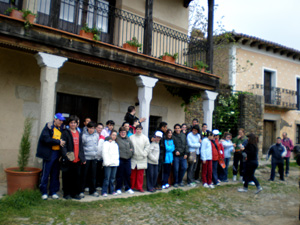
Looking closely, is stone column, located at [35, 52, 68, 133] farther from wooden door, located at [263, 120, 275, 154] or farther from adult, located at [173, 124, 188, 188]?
wooden door, located at [263, 120, 275, 154]

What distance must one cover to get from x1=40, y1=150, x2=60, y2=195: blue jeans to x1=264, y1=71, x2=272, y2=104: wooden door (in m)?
14.9

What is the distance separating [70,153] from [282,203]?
5.17m

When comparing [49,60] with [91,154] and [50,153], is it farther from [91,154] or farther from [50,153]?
[91,154]

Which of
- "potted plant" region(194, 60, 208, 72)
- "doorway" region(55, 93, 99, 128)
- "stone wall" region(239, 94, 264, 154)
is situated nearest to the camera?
"doorway" region(55, 93, 99, 128)

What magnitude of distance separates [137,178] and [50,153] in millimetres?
2263

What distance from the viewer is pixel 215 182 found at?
795 cm

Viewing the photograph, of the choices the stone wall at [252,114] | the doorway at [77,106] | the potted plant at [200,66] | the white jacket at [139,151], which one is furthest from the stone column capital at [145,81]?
the stone wall at [252,114]

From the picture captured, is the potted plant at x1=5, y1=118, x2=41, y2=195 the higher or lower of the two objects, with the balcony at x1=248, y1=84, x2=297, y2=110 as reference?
lower

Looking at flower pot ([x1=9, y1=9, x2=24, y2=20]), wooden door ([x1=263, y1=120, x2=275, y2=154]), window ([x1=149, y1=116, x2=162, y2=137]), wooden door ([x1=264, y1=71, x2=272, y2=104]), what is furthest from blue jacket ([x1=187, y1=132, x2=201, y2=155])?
wooden door ([x1=264, y1=71, x2=272, y2=104])

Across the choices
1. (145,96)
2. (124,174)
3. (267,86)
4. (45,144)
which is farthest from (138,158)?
(267,86)

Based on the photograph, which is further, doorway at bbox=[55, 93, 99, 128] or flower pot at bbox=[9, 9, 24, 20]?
doorway at bbox=[55, 93, 99, 128]

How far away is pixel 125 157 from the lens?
6.29m

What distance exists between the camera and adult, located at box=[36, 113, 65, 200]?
530 cm

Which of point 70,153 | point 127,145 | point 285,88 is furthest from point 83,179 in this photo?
point 285,88
